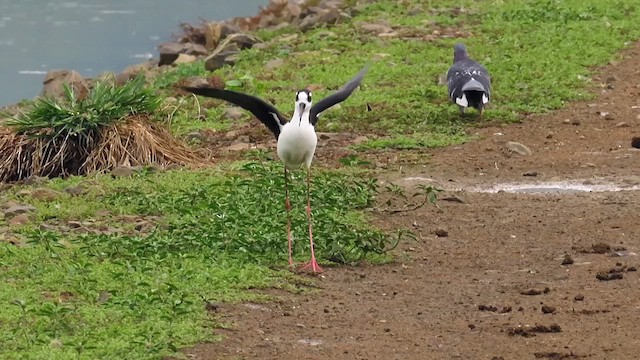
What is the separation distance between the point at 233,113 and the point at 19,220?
4.61 metres

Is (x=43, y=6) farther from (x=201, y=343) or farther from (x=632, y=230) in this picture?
(x=201, y=343)

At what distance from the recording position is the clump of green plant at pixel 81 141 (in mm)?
11617

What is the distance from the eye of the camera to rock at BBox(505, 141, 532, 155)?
12128mm

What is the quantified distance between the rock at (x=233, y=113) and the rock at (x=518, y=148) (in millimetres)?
2890

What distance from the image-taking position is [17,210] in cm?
953

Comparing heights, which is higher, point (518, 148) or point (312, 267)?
point (518, 148)

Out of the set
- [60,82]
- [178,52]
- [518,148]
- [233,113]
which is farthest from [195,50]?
[518,148]

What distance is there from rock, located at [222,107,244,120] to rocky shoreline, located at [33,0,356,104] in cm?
166

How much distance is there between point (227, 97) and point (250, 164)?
219 cm

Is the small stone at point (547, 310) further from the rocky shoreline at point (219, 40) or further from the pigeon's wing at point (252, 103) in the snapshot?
the rocky shoreline at point (219, 40)

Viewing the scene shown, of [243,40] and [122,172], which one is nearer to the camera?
[122,172]

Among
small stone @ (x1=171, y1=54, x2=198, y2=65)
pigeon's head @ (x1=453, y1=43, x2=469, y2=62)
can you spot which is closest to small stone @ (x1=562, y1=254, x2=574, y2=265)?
pigeon's head @ (x1=453, y1=43, x2=469, y2=62)

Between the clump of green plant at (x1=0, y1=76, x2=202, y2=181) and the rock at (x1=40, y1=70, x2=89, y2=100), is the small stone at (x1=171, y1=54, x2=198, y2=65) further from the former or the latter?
the clump of green plant at (x1=0, y1=76, x2=202, y2=181)

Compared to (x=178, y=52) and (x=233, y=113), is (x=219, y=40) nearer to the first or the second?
(x=178, y=52)
